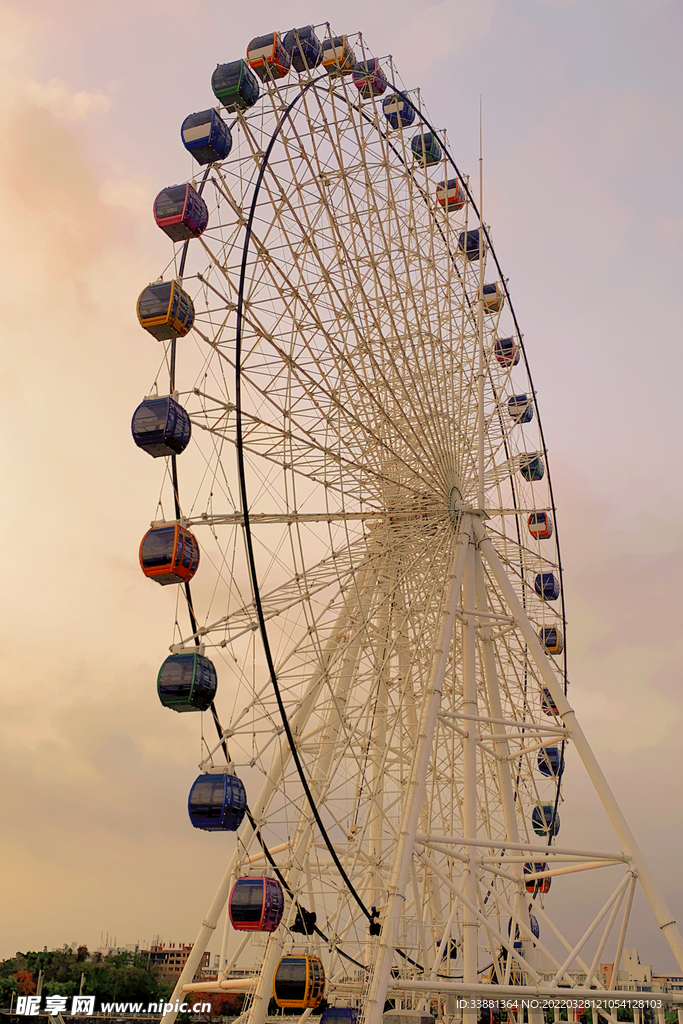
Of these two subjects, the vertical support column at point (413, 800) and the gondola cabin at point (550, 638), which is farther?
the gondola cabin at point (550, 638)

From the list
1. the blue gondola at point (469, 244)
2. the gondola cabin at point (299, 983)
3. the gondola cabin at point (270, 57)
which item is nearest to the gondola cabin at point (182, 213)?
the gondola cabin at point (270, 57)

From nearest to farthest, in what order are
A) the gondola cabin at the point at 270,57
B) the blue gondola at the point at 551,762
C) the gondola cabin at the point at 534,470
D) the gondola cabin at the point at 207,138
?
the gondola cabin at the point at 207,138, the gondola cabin at the point at 270,57, the blue gondola at the point at 551,762, the gondola cabin at the point at 534,470

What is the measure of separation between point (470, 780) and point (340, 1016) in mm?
5315

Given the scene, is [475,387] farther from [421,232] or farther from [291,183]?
[291,183]

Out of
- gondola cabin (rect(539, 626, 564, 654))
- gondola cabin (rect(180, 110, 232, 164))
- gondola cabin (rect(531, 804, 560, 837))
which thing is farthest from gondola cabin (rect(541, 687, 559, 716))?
gondola cabin (rect(180, 110, 232, 164))

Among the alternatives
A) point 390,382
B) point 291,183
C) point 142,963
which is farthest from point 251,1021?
point 142,963

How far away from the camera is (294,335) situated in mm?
21281

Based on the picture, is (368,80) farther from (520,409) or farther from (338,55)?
(520,409)

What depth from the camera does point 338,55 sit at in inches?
947

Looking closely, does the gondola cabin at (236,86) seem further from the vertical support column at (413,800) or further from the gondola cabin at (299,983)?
the gondola cabin at (299,983)

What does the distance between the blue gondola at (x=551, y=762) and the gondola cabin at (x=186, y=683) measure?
13736 mm

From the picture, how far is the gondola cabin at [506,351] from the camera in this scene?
105ft

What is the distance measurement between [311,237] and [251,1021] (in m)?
17.2

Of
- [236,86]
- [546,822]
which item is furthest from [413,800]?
[236,86]
